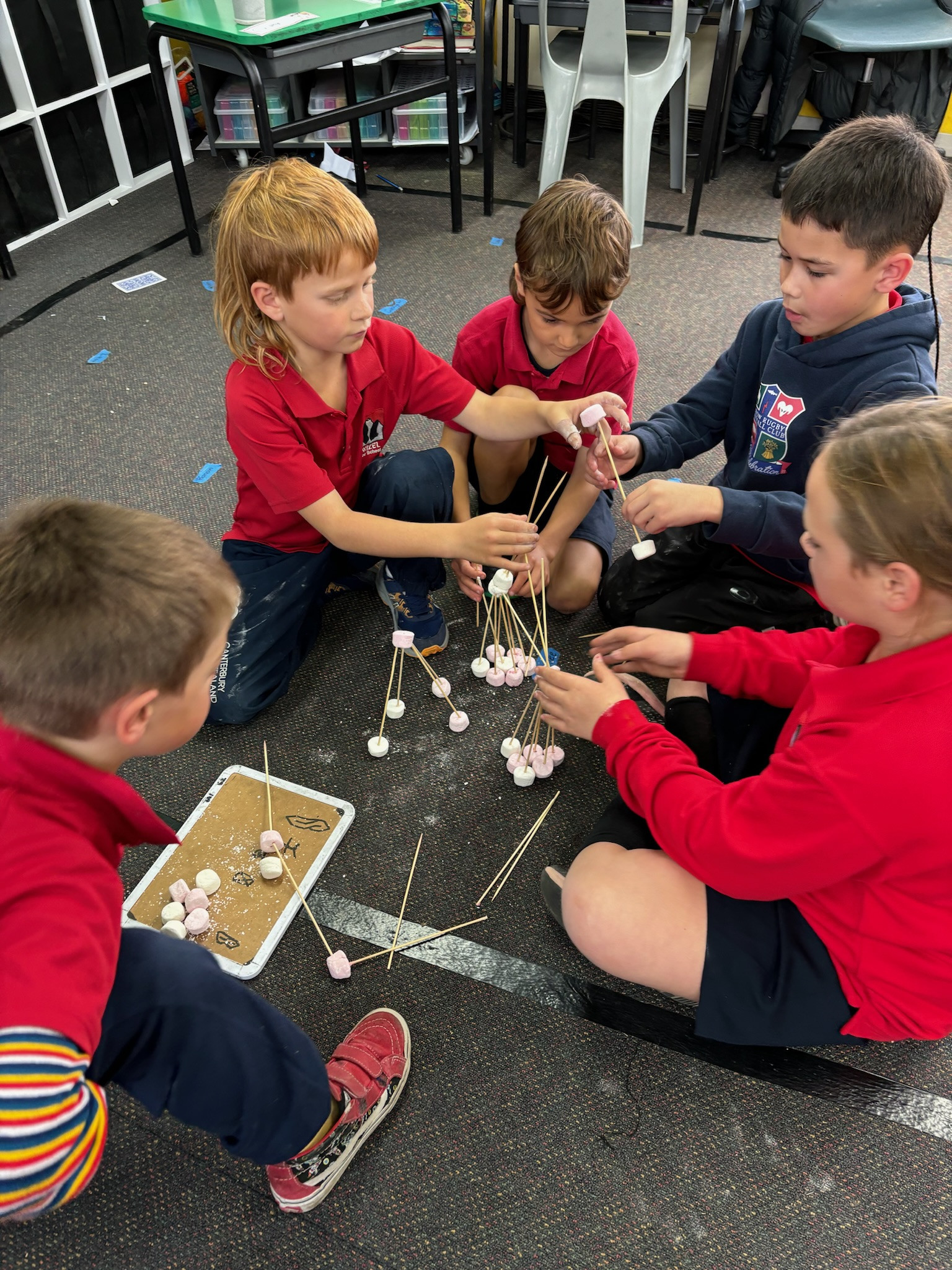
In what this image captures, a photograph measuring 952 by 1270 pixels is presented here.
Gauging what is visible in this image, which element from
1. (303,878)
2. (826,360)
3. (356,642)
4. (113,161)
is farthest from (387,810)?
(113,161)

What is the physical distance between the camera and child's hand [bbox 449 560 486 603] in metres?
1.73

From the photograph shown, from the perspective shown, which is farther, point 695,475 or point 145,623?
point 695,475

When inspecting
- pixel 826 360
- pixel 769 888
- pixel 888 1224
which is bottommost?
pixel 888 1224

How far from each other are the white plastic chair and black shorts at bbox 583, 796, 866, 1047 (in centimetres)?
281

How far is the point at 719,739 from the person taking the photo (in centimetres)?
148

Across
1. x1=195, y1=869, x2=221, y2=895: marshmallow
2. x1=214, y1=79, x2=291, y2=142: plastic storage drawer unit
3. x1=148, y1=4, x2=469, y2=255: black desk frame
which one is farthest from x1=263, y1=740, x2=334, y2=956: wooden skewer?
x1=214, y1=79, x2=291, y2=142: plastic storage drawer unit

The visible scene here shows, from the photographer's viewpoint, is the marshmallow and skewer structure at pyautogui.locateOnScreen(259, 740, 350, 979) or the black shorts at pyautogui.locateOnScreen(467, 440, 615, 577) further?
the black shorts at pyautogui.locateOnScreen(467, 440, 615, 577)

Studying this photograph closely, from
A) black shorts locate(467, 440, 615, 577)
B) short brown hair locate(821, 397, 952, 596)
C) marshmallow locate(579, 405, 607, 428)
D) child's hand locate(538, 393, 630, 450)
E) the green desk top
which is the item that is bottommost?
black shorts locate(467, 440, 615, 577)

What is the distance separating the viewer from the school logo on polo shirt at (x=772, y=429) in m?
1.58

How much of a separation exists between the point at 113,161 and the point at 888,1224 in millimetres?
4161

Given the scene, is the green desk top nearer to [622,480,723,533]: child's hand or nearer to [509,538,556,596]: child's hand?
[509,538,556,596]: child's hand

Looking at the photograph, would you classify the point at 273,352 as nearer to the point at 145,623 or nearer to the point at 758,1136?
the point at 145,623

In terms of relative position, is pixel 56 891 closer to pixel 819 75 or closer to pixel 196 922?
pixel 196 922

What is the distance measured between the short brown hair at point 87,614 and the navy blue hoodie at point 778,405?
1.01 meters
